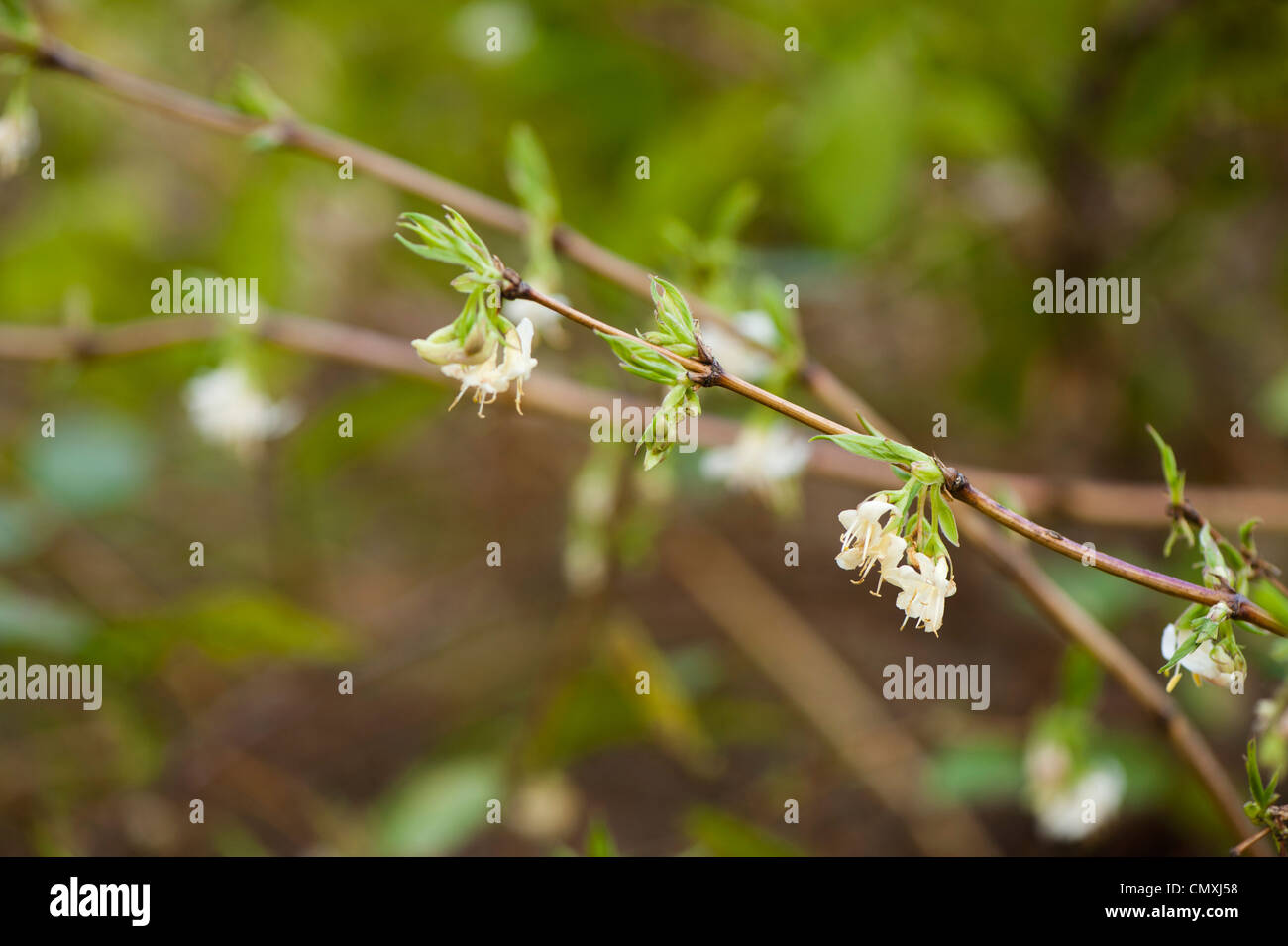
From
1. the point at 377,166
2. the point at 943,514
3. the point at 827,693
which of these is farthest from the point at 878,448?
the point at 827,693

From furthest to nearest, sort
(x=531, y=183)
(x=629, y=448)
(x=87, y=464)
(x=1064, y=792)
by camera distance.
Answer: (x=87, y=464) < (x=629, y=448) < (x=1064, y=792) < (x=531, y=183)

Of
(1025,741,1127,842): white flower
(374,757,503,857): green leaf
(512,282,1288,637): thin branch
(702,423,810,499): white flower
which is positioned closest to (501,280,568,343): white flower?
(702,423,810,499): white flower

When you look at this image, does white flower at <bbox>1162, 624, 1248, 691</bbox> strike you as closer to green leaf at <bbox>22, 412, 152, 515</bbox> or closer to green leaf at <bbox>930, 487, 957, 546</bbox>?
green leaf at <bbox>930, 487, 957, 546</bbox>

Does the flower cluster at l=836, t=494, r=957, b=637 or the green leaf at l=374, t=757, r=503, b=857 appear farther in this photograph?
the green leaf at l=374, t=757, r=503, b=857

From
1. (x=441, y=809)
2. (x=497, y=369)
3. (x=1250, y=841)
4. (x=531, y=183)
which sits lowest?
(x=441, y=809)

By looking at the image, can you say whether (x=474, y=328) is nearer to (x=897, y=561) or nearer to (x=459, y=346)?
(x=459, y=346)

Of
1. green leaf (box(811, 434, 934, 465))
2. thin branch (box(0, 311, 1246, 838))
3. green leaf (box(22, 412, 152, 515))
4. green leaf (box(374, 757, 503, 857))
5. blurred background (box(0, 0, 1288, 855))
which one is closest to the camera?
green leaf (box(811, 434, 934, 465))
